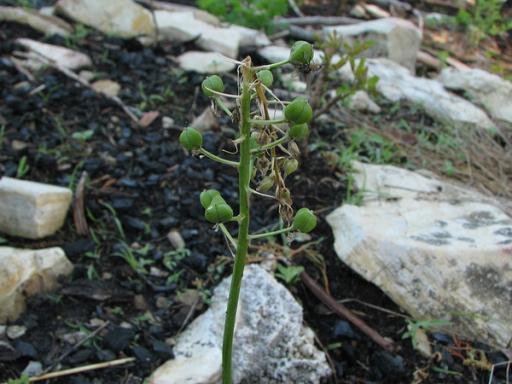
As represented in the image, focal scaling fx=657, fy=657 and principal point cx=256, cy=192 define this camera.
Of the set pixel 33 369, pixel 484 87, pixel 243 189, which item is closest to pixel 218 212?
pixel 243 189

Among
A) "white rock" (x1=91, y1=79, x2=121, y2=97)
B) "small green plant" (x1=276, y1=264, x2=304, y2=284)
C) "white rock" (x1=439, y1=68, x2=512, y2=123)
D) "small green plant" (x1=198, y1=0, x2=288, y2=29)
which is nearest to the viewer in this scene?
"small green plant" (x1=276, y1=264, x2=304, y2=284)

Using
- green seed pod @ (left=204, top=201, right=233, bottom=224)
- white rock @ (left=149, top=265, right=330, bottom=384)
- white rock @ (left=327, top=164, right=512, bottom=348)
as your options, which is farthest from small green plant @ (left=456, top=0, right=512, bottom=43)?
green seed pod @ (left=204, top=201, right=233, bottom=224)

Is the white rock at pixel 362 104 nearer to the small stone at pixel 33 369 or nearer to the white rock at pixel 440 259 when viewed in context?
the white rock at pixel 440 259

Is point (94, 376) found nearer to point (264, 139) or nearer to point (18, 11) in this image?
point (264, 139)

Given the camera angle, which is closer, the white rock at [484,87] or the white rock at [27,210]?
the white rock at [27,210]

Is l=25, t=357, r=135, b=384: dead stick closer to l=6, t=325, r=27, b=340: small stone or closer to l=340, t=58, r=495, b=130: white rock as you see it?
l=6, t=325, r=27, b=340: small stone

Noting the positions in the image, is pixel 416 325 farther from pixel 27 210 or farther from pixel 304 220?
pixel 27 210

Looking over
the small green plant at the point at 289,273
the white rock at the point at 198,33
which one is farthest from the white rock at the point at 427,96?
the small green plant at the point at 289,273
